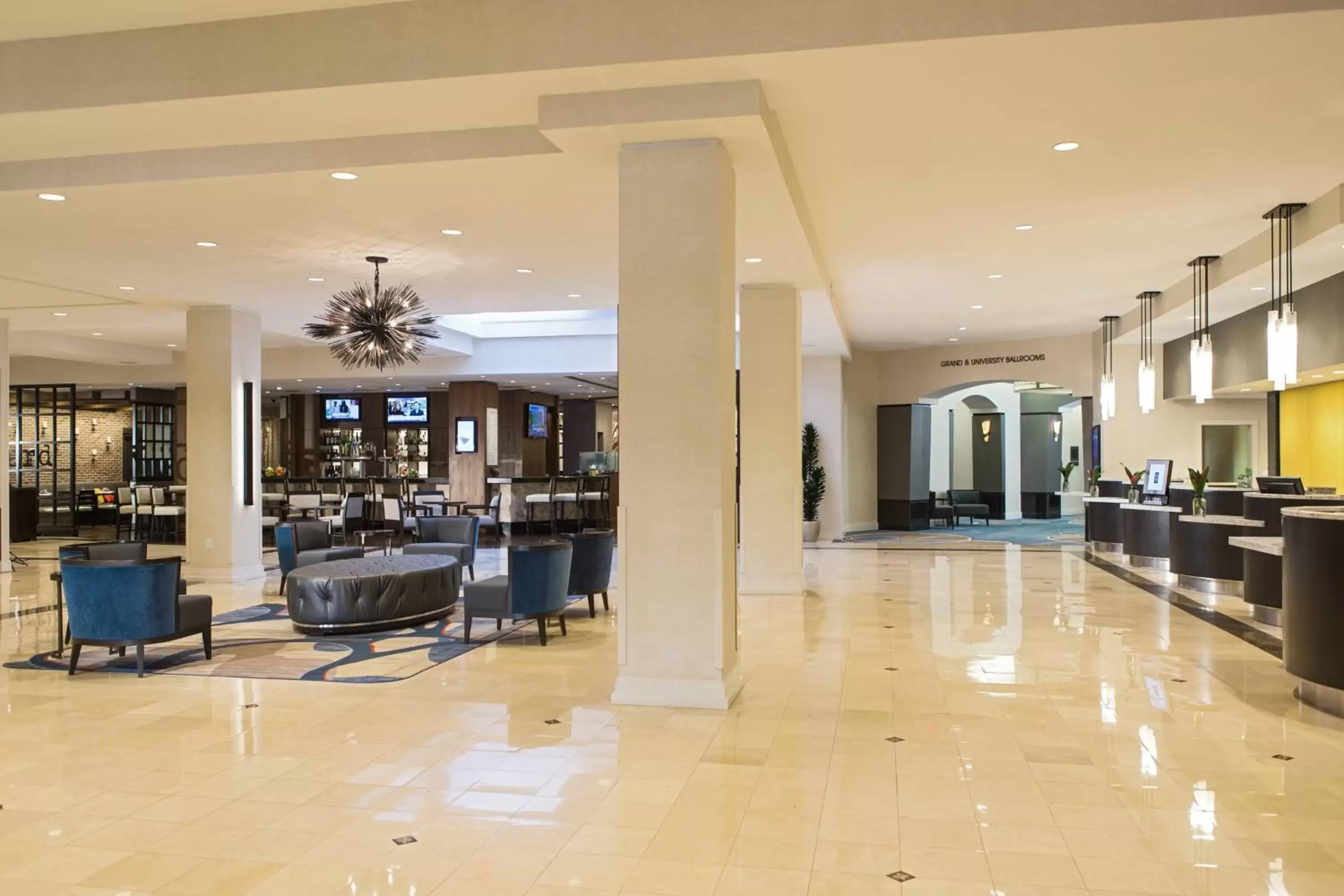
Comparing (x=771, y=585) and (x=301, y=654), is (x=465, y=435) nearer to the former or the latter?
(x=771, y=585)

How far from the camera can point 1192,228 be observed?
367 inches

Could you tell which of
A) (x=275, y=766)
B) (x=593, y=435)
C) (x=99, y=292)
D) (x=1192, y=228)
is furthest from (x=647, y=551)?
(x=593, y=435)

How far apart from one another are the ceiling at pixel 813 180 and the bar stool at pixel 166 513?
5.92m

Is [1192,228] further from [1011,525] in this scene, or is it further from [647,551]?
[1011,525]

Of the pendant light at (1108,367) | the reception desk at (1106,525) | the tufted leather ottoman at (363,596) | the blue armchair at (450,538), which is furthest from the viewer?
the reception desk at (1106,525)

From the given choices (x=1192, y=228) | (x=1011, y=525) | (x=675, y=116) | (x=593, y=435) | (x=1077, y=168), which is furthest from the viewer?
(x=593, y=435)

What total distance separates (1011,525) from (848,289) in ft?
40.5

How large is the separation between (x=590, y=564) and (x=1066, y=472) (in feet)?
55.5

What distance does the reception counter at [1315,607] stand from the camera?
5641mm

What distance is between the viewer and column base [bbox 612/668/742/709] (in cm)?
590

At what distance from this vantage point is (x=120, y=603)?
6.96m

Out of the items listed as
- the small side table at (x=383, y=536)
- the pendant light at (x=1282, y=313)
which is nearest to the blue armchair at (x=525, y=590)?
the pendant light at (x=1282, y=313)

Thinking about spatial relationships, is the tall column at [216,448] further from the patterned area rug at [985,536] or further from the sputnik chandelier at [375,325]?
the patterned area rug at [985,536]

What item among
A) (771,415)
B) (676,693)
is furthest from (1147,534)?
(676,693)
